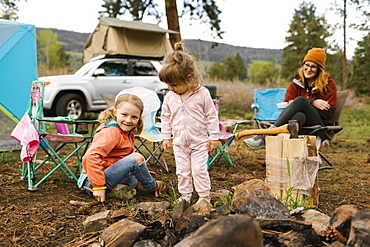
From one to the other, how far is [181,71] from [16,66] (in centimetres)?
391

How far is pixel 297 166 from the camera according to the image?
2.33 meters

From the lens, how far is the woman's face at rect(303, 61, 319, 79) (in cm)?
351

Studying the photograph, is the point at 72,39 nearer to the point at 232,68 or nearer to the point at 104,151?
the point at 232,68

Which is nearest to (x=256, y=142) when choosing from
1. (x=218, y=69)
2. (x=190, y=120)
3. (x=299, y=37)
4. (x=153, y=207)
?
(x=190, y=120)

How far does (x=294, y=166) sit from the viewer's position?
234 cm

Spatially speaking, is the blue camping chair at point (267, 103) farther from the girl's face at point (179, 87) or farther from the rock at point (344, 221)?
the rock at point (344, 221)

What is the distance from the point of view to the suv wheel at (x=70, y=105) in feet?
25.2

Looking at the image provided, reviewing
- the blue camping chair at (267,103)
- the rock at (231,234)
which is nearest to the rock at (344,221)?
the rock at (231,234)

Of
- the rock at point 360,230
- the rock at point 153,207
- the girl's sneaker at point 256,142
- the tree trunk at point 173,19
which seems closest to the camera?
the rock at point 360,230

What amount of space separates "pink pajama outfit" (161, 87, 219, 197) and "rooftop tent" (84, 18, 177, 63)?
830 centimetres

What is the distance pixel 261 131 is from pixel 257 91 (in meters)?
3.20

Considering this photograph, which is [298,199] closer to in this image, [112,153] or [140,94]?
[112,153]

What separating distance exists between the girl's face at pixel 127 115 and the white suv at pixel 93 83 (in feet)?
14.9

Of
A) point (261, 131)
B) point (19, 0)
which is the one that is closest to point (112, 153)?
point (261, 131)
